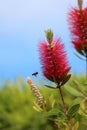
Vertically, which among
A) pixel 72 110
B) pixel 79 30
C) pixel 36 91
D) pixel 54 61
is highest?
pixel 79 30

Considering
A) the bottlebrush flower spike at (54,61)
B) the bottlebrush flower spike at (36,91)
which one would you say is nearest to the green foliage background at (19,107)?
the bottlebrush flower spike at (36,91)

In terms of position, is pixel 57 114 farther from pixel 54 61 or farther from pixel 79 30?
pixel 79 30

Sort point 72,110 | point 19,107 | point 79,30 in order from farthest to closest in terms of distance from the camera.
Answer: point 19,107, point 72,110, point 79,30

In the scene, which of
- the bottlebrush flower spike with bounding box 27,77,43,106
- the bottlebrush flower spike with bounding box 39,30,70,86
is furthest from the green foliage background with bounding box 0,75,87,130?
the bottlebrush flower spike with bounding box 39,30,70,86

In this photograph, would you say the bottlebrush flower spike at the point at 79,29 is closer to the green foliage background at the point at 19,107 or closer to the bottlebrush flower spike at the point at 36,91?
the bottlebrush flower spike at the point at 36,91

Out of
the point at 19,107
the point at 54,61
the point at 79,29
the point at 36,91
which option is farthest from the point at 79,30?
the point at 19,107

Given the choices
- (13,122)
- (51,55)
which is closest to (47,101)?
(51,55)
